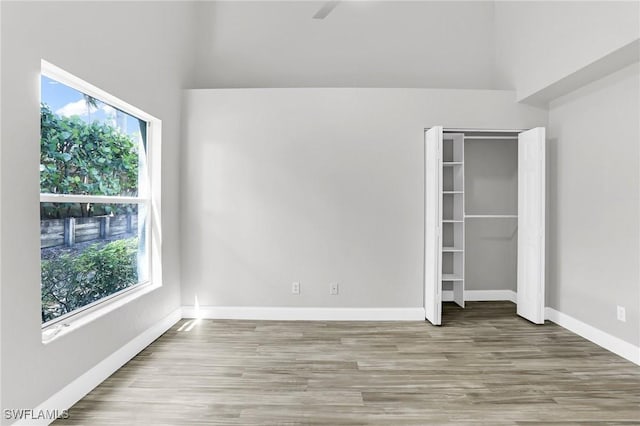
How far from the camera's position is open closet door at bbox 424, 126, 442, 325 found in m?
4.02

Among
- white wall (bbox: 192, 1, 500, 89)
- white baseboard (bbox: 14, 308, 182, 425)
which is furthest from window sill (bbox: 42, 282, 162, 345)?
white wall (bbox: 192, 1, 500, 89)

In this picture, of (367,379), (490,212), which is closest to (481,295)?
(490,212)

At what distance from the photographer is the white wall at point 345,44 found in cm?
477

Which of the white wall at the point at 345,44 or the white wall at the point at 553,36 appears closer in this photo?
the white wall at the point at 553,36

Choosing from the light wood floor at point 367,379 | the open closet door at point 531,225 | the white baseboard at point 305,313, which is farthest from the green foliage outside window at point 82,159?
the open closet door at point 531,225

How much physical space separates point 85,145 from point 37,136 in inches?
25.1

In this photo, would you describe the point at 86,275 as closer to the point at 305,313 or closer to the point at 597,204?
Answer: the point at 305,313

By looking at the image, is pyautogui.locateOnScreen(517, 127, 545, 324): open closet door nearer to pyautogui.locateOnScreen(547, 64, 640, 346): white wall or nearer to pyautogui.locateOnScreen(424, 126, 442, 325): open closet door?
pyautogui.locateOnScreen(547, 64, 640, 346): white wall

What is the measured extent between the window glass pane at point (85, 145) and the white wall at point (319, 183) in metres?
0.88

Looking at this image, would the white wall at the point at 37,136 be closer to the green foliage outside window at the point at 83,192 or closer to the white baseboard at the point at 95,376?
the white baseboard at the point at 95,376

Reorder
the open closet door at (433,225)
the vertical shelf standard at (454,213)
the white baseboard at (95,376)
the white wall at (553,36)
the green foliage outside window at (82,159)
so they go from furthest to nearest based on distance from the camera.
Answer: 1. the vertical shelf standard at (454,213)
2. the open closet door at (433,225)
3. the white wall at (553,36)
4. the green foliage outside window at (82,159)
5. the white baseboard at (95,376)

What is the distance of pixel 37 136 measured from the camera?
7.02 ft

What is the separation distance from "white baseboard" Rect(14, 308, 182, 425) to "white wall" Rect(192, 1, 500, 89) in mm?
2947

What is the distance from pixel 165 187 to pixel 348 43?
2762 millimetres
